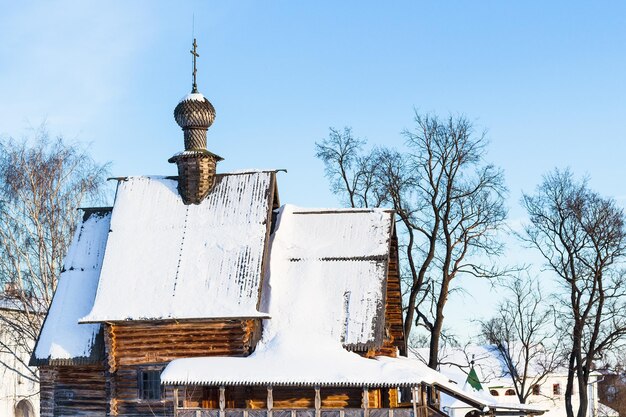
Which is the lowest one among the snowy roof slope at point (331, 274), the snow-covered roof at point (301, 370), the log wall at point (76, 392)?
the log wall at point (76, 392)

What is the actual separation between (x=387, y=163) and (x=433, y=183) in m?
1.89

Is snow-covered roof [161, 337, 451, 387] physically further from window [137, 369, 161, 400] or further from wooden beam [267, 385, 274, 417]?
window [137, 369, 161, 400]

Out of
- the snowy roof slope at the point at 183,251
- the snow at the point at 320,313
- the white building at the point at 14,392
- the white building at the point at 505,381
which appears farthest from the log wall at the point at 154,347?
the white building at the point at 505,381

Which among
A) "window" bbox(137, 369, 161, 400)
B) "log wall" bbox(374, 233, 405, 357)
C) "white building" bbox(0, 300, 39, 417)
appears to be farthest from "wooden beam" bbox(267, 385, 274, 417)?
"white building" bbox(0, 300, 39, 417)

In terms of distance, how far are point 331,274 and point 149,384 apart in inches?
243

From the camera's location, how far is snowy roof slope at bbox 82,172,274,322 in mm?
27734

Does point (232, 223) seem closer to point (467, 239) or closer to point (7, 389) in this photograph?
point (467, 239)

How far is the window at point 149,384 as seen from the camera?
2792 cm

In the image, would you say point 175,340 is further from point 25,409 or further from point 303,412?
point 25,409

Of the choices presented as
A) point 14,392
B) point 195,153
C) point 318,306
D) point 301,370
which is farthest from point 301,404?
point 14,392

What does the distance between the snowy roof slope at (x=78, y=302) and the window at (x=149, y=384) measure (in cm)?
153

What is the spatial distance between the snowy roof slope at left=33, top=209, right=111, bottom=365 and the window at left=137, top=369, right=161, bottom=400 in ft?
5.03

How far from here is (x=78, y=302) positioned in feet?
97.5

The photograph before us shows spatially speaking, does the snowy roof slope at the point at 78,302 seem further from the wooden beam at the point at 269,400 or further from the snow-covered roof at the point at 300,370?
the wooden beam at the point at 269,400
